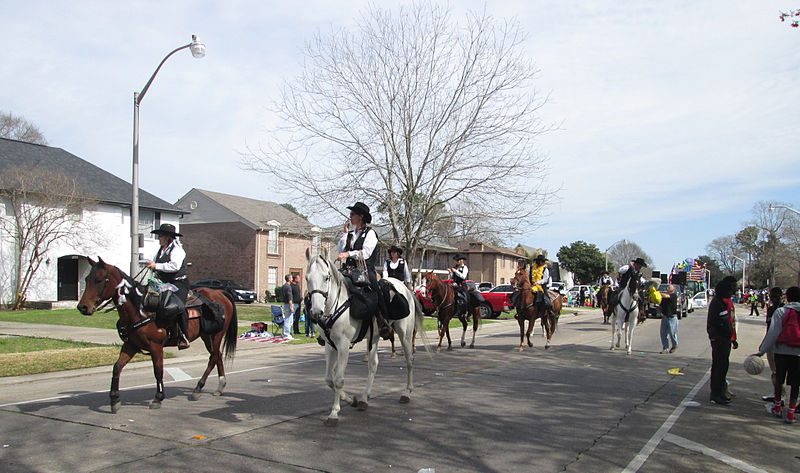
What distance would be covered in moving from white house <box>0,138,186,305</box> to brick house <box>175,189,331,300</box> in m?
6.07

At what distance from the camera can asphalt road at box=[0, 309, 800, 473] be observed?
555 cm

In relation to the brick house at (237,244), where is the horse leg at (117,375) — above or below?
below

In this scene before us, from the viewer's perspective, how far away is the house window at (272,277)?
140ft

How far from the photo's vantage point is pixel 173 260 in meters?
7.86

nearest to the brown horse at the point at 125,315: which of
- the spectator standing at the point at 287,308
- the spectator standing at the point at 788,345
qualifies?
the spectator standing at the point at 788,345

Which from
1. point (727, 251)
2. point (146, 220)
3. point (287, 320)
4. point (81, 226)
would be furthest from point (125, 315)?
point (727, 251)

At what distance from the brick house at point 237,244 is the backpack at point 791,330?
3513cm

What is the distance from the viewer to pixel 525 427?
692 cm

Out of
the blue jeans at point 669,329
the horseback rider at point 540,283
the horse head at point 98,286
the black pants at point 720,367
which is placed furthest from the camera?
the blue jeans at point 669,329

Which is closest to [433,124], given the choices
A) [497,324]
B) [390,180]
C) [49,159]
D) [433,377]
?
[390,180]

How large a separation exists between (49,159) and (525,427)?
1437 inches

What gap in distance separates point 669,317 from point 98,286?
1382cm

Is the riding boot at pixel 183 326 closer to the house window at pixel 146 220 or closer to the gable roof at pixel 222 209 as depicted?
the house window at pixel 146 220

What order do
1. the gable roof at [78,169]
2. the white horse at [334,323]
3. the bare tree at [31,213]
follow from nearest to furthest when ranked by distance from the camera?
the white horse at [334,323], the bare tree at [31,213], the gable roof at [78,169]
